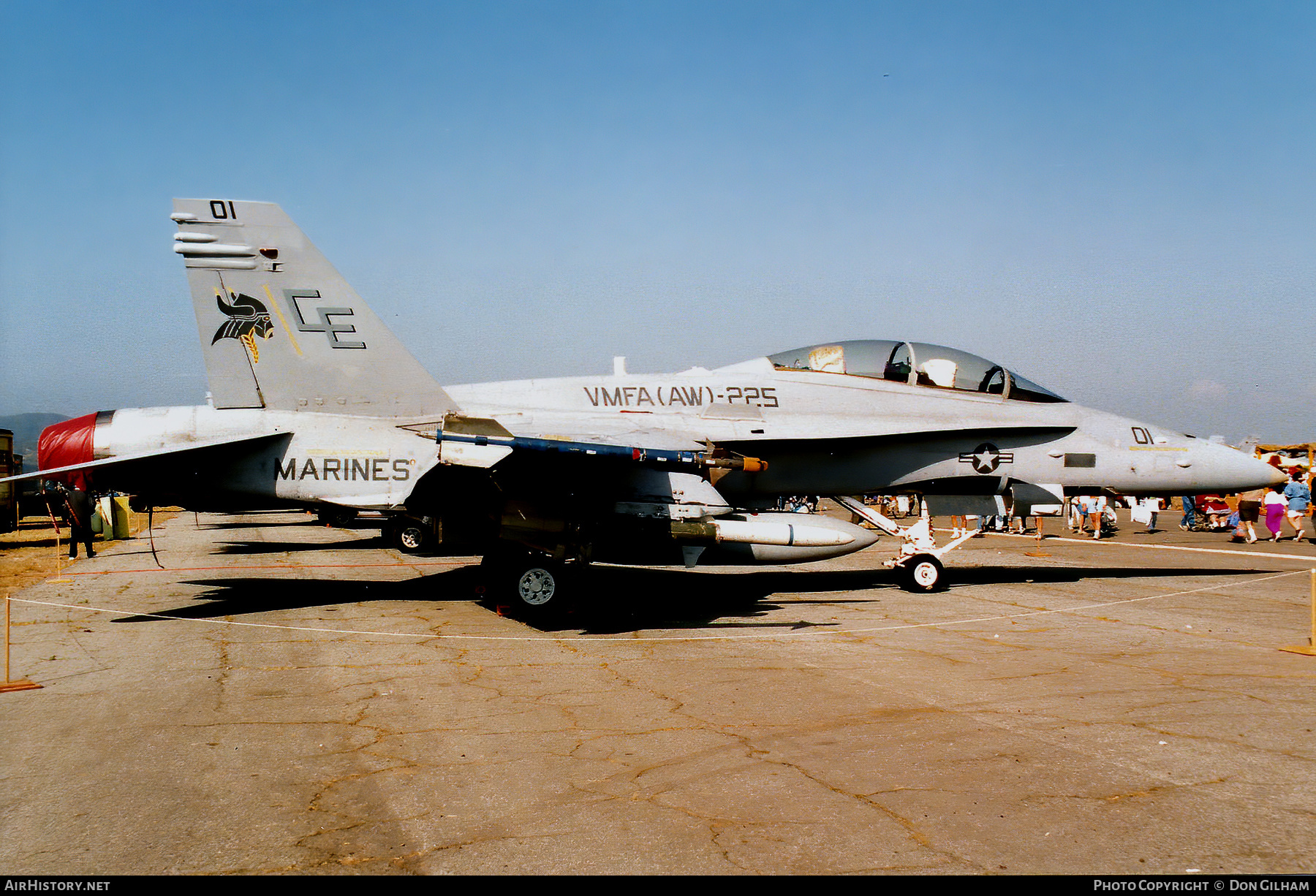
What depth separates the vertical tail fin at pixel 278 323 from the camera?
10.2m

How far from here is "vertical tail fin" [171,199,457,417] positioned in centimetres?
1020

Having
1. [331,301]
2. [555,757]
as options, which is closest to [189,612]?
[331,301]

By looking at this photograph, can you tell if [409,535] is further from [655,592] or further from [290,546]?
[655,592]

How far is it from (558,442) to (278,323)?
417 cm

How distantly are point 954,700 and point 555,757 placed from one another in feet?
9.83

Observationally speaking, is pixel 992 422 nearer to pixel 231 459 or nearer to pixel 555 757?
pixel 555 757

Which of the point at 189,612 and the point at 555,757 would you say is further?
the point at 189,612

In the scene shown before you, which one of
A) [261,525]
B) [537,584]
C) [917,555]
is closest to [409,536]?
[537,584]

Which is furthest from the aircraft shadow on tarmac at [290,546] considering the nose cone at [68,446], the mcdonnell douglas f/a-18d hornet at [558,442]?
the nose cone at [68,446]

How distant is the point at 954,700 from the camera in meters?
6.24

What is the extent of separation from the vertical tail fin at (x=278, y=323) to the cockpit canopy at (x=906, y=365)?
Result: 5358 millimetres

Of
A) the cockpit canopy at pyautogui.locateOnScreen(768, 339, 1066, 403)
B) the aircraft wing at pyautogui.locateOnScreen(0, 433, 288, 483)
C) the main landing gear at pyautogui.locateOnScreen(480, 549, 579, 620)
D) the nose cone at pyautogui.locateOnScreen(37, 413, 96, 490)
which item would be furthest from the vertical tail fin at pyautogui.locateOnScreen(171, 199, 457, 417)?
the cockpit canopy at pyautogui.locateOnScreen(768, 339, 1066, 403)

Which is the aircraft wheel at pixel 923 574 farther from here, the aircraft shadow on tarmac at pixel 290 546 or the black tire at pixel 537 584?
the aircraft shadow on tarmac at pixel 290 546
